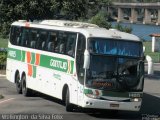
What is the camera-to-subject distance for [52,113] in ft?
63.8

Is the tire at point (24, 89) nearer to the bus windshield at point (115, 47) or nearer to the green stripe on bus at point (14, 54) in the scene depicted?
the green stripe on bus at point (14, 54)

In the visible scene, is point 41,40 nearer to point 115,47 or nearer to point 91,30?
point 91,30

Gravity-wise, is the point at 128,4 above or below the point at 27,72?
below

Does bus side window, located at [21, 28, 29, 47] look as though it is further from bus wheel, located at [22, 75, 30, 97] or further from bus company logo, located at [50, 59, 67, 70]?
bus company logo, located at [50, 59, 67, 70]

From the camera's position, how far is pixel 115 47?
19.4m

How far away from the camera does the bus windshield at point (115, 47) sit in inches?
757

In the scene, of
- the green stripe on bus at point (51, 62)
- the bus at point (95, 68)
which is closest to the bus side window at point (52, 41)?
the bus at point (95, 68)

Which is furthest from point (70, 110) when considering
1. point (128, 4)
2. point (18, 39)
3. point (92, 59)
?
point (128, 4)

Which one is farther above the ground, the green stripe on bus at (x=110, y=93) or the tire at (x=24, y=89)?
the green stripe on bus at (x=110, y=93)

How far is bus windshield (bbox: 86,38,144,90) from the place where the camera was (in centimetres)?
1900

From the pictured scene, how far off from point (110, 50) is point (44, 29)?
184 inches

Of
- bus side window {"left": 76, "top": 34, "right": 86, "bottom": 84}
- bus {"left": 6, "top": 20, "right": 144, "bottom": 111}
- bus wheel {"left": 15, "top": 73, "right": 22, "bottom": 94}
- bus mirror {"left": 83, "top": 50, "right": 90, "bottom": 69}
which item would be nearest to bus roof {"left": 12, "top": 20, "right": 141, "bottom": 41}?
bus {"left": 6, "top": 20, "right": 144, "bottom": 111}

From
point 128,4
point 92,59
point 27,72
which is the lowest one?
point 128,4

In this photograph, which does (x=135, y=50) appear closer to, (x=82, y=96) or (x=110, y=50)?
(x=110, y=50)
